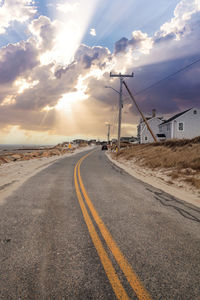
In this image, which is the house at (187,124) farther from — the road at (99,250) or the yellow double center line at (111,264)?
the yellow double center line at (111,264)

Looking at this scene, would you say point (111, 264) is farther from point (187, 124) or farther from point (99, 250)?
point (187, 124)

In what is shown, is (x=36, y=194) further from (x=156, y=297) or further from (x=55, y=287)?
(x=156, y=297)

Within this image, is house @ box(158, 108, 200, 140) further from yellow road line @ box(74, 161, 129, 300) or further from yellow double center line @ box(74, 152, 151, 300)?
yellow road line @ box(74, 161, 129, 300)

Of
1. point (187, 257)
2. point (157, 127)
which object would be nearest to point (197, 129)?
point (157, 127)

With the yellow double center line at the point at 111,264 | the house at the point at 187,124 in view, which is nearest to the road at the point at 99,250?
the yellow double center line at the point at 111,264

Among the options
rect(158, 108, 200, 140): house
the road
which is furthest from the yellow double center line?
rect(158, 108, 200, 140): house

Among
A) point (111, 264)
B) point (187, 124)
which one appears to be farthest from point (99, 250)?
point (187, 124)

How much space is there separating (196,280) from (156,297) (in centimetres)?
64

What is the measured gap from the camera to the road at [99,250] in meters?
2.02

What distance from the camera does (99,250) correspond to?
278cm

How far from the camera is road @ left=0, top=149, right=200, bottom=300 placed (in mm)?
2020

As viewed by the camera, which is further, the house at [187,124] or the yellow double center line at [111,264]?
the house at [187,124]

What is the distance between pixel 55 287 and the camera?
6.68 ft

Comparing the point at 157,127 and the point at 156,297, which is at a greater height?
the point at 157,127
